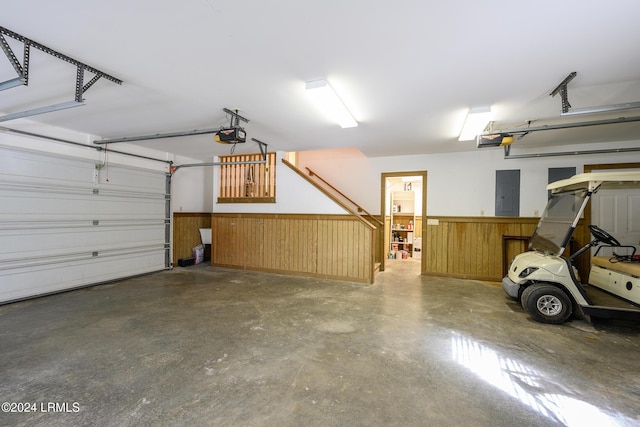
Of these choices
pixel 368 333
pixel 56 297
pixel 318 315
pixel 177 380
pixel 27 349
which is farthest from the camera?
pixel 56 297

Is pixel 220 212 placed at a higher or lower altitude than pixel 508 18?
lower

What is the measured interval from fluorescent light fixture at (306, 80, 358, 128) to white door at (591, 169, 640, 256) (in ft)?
16.1

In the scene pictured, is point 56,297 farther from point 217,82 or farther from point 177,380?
point 217,82

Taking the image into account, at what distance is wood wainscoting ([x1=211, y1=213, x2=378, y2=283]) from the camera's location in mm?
5211

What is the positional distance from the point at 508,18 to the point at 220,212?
20.3 feet

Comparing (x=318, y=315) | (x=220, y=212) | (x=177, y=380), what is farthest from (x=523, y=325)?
(x=220, y=212)

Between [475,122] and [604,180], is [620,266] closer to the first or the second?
[604,180]

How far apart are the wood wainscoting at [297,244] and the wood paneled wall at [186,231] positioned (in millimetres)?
868

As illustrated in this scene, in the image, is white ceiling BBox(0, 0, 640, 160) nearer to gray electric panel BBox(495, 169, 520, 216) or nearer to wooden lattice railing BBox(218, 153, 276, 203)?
gray electric panel BBox(495, 169, 520, 216)

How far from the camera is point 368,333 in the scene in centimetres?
300

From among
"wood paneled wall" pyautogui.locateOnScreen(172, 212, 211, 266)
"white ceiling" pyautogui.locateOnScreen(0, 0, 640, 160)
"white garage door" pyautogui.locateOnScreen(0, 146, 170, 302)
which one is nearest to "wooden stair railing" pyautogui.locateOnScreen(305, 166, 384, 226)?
"white ceiling" pyautogui.locateOnScreen(0, 0, 640, 160)

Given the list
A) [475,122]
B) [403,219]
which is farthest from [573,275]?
[403,219]

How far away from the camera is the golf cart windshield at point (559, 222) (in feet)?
11.0

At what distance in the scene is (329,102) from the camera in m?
3.12
